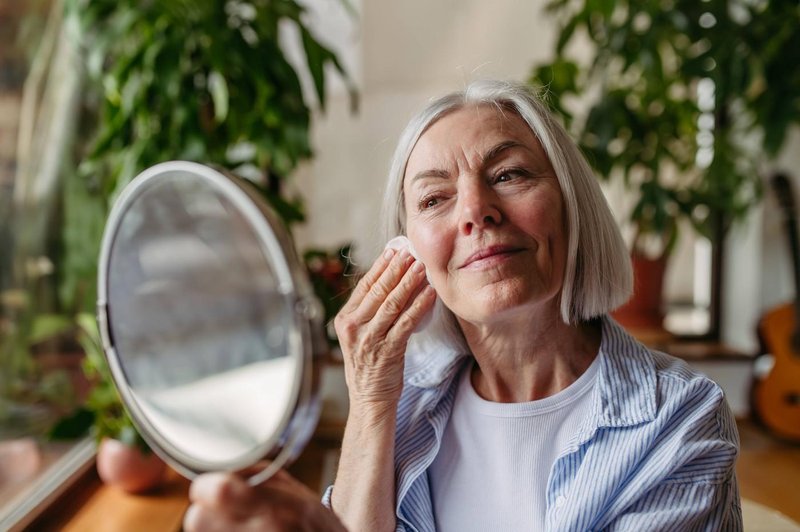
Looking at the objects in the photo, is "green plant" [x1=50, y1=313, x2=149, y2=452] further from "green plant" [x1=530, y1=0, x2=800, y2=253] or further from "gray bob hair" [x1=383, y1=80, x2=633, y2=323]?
"green plant" [x1=530, y1=0, x2=800, y2=253]

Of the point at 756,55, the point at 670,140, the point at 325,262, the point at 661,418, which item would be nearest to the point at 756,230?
the point at 670,140

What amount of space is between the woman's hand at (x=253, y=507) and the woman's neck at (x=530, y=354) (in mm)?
455

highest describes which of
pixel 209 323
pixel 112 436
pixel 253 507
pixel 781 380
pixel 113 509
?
pixel 209 323

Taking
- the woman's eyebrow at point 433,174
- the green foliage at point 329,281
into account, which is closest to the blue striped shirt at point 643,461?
the woman's eyebrow at point 433,174

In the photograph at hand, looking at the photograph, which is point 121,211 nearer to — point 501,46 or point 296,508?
point 296,508

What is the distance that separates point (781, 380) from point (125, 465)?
7.54 ft

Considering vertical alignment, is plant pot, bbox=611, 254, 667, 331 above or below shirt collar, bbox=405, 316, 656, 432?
below

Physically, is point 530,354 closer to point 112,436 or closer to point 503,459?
point 503,459

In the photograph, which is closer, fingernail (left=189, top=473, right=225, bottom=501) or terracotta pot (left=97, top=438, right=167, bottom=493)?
fingernail (left=189, top=473, right=225, bottom=501)

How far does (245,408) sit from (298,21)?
1263 mm

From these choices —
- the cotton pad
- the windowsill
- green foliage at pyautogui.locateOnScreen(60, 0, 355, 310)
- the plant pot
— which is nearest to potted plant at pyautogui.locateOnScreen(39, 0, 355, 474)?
green foliage at pyautogui.locateOnScreen(60, 0, 355, 310)

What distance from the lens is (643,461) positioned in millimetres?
919

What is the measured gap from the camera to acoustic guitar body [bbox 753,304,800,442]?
273cm

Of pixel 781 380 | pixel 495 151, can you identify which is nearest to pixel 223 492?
pixel 495 151
